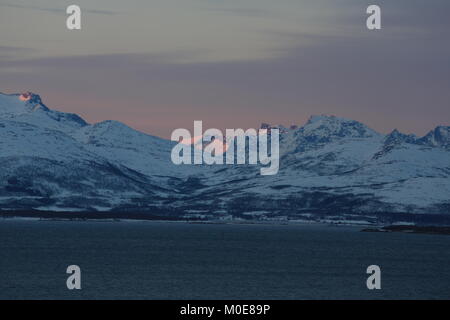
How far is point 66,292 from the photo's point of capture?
14138 centimetres

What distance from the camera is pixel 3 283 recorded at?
15238cm

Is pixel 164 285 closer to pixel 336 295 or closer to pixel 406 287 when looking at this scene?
pixel 336 295

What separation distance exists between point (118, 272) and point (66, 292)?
33469mm
